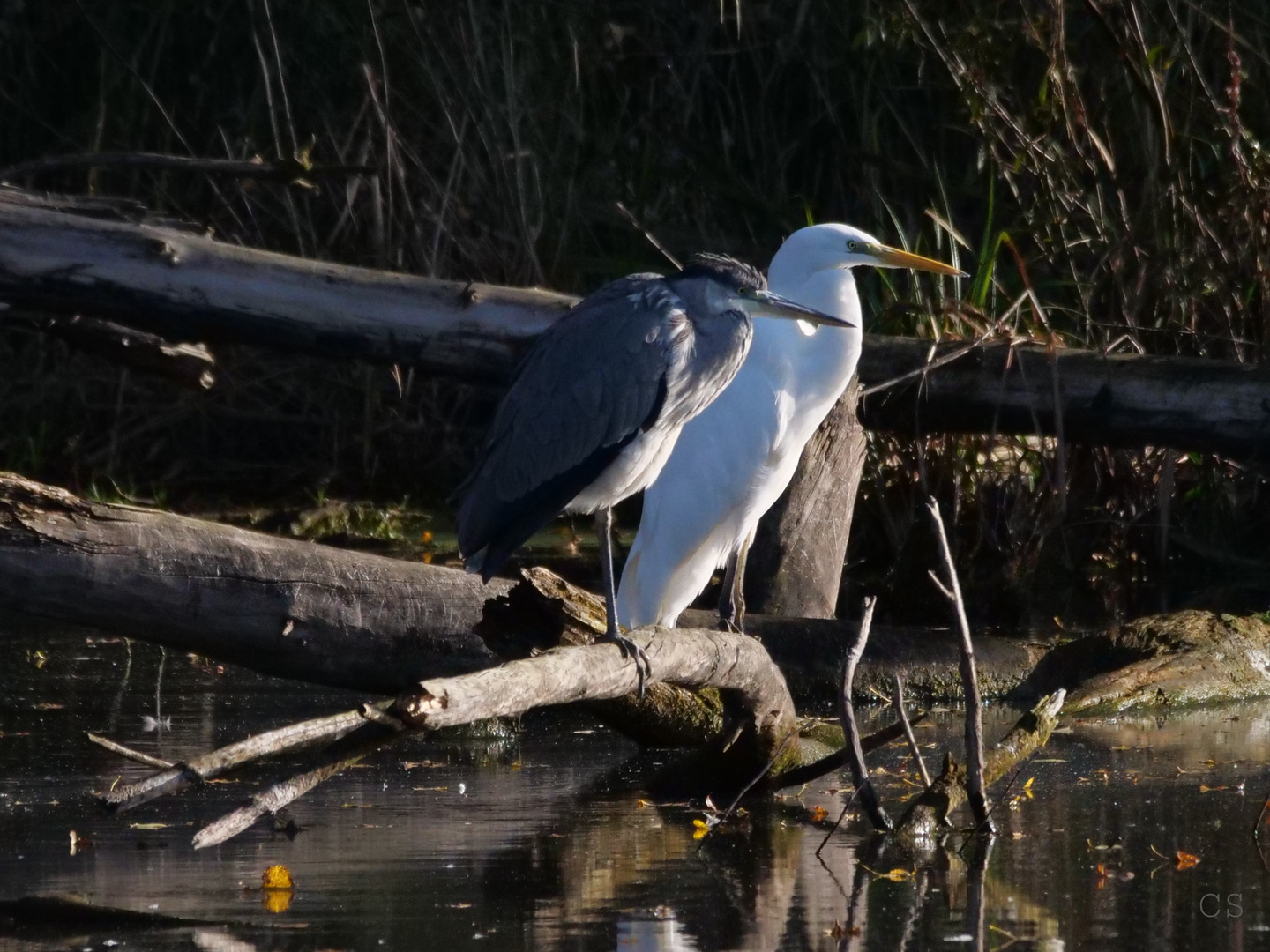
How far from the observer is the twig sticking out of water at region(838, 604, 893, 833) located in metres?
3.43

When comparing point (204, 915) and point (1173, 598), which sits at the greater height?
point (1173, 598)

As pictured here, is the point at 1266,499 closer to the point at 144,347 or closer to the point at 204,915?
the point at 144,347

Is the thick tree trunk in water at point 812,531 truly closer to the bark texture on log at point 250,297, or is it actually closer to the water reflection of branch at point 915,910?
the bark texture on log at point 250,297

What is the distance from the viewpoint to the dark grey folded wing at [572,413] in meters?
3.98

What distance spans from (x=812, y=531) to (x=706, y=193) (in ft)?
14.4

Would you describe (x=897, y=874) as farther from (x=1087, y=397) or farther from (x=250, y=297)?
(x=250, y=297)

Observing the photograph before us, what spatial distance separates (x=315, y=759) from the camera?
2.69m

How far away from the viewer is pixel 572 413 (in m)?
4.07

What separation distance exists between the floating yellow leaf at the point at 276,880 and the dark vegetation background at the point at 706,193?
343cm

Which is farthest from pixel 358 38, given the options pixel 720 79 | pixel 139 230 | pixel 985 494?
pixel 985 494

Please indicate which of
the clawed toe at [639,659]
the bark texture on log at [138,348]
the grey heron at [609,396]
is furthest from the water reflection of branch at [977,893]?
the bark texture on log at [138,348]

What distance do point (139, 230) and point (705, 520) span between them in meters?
2.03

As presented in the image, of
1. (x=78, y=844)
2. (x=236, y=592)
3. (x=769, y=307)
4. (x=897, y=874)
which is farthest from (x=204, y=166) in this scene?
(x=897, y=874)

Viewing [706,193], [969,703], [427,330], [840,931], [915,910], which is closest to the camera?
[840,931]
